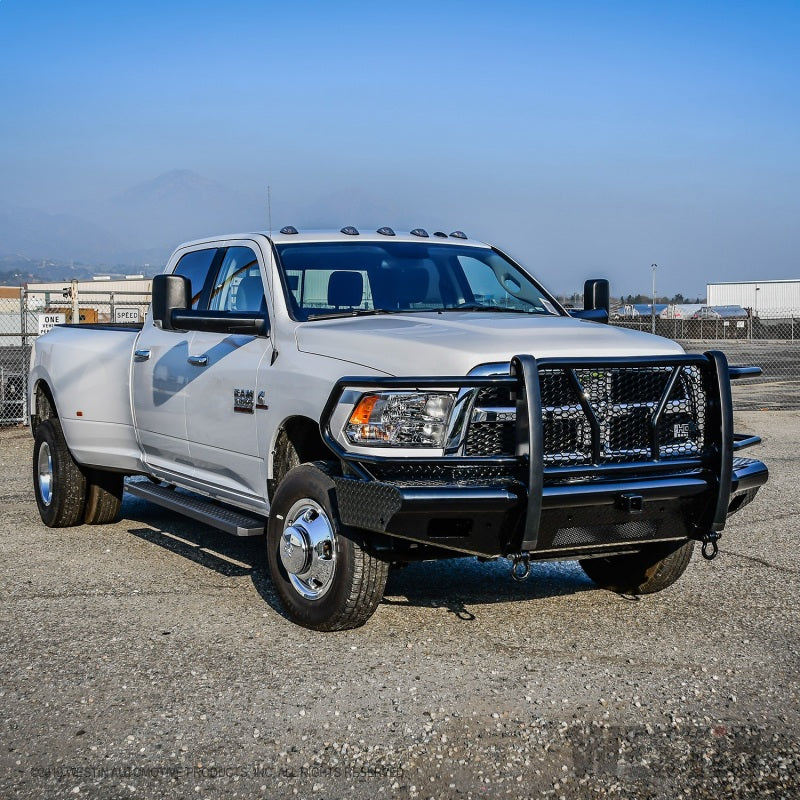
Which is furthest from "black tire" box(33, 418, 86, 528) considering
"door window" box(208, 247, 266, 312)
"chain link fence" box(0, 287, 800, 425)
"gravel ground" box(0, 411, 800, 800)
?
"chain link fence" box(0, 287, 800, 425)

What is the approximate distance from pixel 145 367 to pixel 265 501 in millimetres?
1791

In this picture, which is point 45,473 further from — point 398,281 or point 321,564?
point 321,564

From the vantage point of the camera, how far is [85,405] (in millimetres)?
7980


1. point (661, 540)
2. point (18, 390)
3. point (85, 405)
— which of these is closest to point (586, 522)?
point (661, 540)

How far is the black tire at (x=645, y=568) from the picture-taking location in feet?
19.5

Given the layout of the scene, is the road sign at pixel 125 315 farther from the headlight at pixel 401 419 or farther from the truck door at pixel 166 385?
the headlight at pixel 401 419

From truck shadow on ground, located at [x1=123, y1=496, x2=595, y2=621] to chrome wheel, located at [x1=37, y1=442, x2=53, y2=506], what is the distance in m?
0.72

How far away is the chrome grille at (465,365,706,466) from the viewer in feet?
15.8

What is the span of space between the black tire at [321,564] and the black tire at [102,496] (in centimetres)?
322

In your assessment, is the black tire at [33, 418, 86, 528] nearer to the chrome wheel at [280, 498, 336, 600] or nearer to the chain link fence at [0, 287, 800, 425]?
the chain link fence at [0, 287, 800, 425]

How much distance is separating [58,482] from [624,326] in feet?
83.6

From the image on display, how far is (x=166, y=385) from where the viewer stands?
6.99m

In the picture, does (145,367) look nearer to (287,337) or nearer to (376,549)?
(287,337)

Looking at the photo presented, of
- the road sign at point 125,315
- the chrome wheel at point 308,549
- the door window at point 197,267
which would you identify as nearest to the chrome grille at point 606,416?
the chrome wheel at point 308,549
